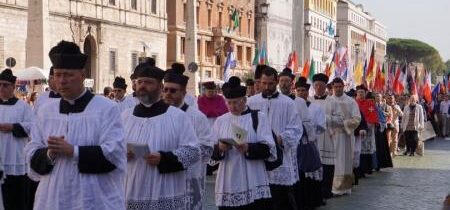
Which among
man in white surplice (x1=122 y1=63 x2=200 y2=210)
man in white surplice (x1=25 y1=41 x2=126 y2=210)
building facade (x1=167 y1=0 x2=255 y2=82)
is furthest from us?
building facade (x1=167 y1=0 x2=255 y2=82)

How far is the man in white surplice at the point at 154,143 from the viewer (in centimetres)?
725

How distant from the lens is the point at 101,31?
1953 inches

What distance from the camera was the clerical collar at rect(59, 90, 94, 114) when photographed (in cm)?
630

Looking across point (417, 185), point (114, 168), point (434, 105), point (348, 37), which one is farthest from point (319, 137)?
point (348, 37)

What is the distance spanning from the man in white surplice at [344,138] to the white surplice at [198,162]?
7.30 meters

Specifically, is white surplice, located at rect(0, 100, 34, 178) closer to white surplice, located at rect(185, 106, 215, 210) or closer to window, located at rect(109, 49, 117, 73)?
white surplice, located at rect(185, 106, 215, 210)

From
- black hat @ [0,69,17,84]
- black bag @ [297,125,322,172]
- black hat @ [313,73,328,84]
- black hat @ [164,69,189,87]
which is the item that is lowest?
black bag @ [297,125,322,172]

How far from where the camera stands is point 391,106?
25766 mm

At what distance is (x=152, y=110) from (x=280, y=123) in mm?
4072

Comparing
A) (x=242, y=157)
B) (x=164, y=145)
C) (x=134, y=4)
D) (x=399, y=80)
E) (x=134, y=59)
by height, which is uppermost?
(x=134, y=4)

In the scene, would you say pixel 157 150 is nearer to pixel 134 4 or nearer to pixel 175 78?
pixel 175 78

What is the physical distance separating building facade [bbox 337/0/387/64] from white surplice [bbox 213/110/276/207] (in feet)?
395

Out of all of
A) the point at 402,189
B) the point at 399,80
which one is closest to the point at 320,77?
the point at 402,189

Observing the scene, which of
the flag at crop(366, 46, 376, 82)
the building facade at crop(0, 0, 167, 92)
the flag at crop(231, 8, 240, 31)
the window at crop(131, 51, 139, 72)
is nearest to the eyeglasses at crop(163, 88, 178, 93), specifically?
the building facade at crop(0, 0, 167, 92)
